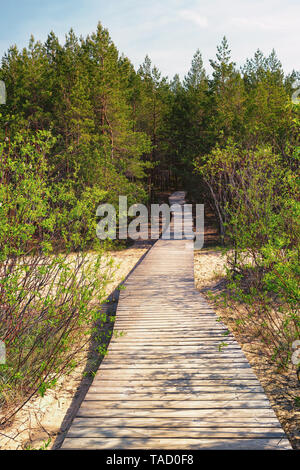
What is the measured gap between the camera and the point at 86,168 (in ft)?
47.4

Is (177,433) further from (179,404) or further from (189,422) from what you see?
(179,404)

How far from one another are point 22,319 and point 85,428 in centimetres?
175

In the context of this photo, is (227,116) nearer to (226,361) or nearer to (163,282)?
(163,282)

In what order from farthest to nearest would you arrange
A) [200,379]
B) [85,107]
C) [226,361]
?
[85,107], [226,361], [200,379]

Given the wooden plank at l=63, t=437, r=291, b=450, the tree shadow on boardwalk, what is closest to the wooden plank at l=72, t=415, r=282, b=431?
the wooden plank at l=63, t=437, r=291, b=450

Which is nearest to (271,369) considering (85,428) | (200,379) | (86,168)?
(200,379)

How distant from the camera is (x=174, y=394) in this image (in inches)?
143

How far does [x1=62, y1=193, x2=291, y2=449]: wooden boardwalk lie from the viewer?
297cm

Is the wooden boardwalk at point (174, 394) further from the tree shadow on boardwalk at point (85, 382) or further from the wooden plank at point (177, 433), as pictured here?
the tree shadow on boardwalk at point (85, 382)

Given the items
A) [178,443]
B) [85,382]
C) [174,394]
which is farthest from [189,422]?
[85,382]

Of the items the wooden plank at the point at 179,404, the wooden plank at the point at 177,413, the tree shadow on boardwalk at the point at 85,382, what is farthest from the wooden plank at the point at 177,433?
the tree shadow on boardwalk at the point at 85,382

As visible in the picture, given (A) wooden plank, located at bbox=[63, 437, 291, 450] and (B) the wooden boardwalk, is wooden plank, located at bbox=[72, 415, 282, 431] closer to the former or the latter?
(B) the wooden boardwalk

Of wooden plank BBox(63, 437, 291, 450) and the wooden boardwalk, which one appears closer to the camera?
wooden plank BBox(63, 437, 291, 450)

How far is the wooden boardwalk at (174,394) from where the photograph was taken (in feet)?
9.73
